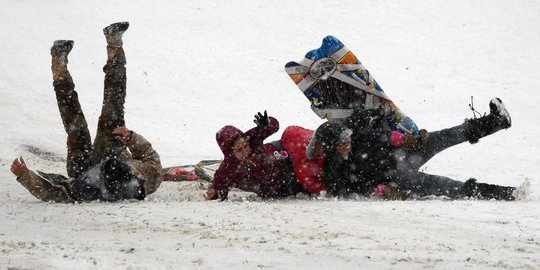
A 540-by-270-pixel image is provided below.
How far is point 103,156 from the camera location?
6953 millimetres

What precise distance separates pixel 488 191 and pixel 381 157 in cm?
102

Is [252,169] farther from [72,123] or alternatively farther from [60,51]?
[60,51]

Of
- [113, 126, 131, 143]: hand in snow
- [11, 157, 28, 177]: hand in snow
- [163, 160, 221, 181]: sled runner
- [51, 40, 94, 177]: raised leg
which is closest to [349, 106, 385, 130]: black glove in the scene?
[113, 126, 131, 143]: hand in snow

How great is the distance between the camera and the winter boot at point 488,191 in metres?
6.13

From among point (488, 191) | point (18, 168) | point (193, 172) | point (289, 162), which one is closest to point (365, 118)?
point (289, 162)

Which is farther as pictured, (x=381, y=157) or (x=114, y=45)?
(x=114, y=45)

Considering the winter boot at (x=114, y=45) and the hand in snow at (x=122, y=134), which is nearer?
the hand in snow at (x=122, y=134)

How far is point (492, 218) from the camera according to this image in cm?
503

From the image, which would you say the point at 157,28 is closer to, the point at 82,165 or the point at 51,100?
the point at 51,100

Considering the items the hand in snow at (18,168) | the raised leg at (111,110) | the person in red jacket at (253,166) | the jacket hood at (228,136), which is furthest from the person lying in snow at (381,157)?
the hand in snow at (18,168)

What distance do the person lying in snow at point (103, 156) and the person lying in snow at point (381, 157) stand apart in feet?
5.23

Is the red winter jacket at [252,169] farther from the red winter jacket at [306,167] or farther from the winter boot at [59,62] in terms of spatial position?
the winter boot at [59,62]

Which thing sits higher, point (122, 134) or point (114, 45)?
point (114, 45)

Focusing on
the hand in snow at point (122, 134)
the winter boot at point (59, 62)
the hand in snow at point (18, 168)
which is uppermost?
the winter boot at point (59, 62)
